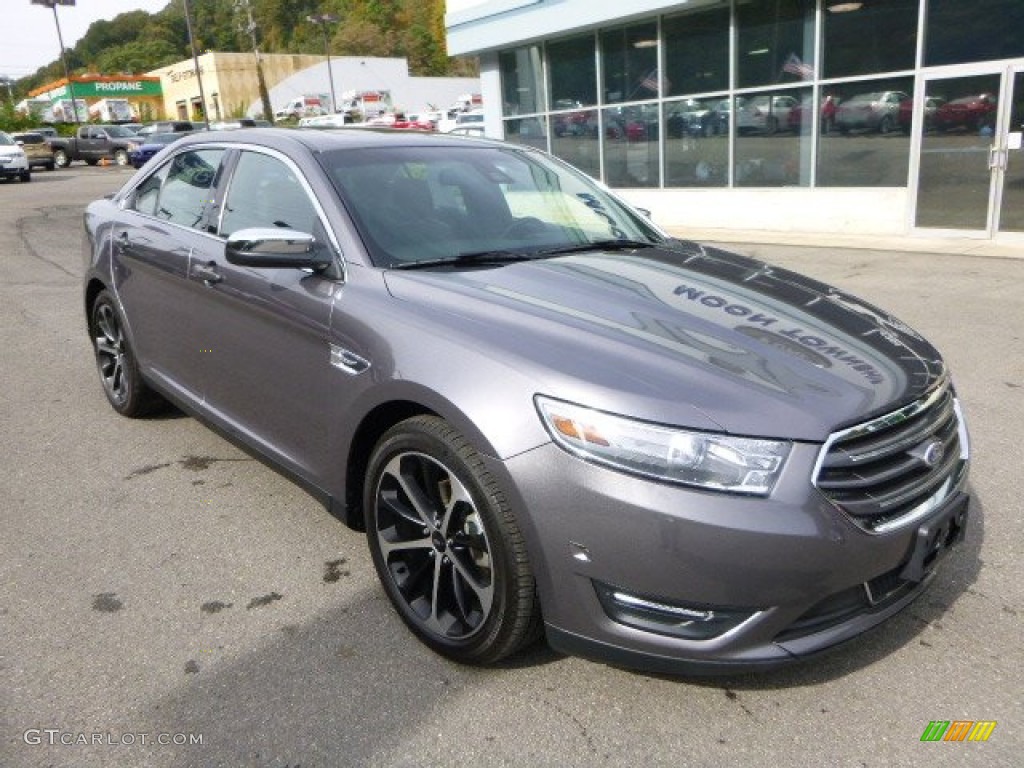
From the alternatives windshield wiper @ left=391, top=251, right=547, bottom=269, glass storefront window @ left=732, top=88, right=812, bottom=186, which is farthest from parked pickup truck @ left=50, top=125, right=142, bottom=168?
windshield wiper @ left=391, top=251, right=547, bottom=269

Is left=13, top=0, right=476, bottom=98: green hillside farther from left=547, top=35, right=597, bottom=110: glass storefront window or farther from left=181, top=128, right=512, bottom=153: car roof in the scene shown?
left=181, top=128, right=512, bottom=153: car roof

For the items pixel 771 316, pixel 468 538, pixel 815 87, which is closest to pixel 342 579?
pixel 468 538

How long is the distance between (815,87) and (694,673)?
12.0m

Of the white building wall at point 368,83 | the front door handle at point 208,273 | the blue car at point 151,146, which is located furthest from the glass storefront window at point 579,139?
the white building wall at point 368,83

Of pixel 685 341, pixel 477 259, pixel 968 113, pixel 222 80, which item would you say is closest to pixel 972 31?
pixel 968 113

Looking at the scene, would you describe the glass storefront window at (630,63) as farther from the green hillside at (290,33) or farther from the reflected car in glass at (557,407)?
the green hillside at (290,33)

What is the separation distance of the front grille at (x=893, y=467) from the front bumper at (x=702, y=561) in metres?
0.05

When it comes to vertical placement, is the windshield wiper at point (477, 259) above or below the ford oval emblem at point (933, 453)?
above

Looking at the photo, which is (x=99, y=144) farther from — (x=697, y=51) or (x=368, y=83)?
(x=368, y=83)

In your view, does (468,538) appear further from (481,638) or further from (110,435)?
(110,435)

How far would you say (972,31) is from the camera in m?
11.0

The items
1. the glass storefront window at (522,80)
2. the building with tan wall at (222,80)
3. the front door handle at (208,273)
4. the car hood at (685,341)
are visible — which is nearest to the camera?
the car hood at (685,341)

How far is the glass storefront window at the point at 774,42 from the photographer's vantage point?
12.5 metres

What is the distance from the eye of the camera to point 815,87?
40.9 ft
